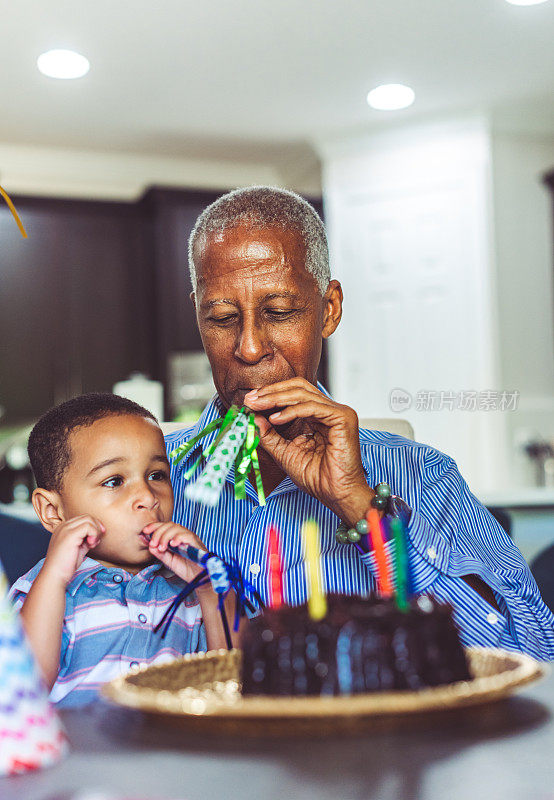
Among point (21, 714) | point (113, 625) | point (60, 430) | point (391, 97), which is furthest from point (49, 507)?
point (391, 97)

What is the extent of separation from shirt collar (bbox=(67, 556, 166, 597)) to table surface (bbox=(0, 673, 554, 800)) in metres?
0.67

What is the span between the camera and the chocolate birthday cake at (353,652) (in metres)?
0.64

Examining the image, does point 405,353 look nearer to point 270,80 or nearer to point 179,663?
point 270,80

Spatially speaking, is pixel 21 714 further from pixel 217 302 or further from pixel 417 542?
pixel 217 302

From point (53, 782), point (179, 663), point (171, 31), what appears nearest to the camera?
point (53, 782)

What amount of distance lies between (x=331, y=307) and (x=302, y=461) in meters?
0.50

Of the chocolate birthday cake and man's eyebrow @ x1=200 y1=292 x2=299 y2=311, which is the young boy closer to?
man's eyebrow @ x1=200 y1=292 x2=299 y2=311

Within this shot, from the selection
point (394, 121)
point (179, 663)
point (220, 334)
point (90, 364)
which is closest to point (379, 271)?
point (394, 121)

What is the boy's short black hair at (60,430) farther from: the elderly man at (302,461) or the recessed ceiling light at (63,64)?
the recessed ceiling light at (63,64)

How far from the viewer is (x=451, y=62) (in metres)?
4.44

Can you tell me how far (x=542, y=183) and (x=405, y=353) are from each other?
4.26 ft

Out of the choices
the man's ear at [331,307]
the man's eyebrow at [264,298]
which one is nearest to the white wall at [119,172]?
the man's ear at [331,307]

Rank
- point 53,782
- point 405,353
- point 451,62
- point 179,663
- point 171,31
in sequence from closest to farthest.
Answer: point 53,782 < point 179,663 < point 171,31 < point 451,62 < point 405,353

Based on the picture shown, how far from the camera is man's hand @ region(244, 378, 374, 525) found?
4.16ft
